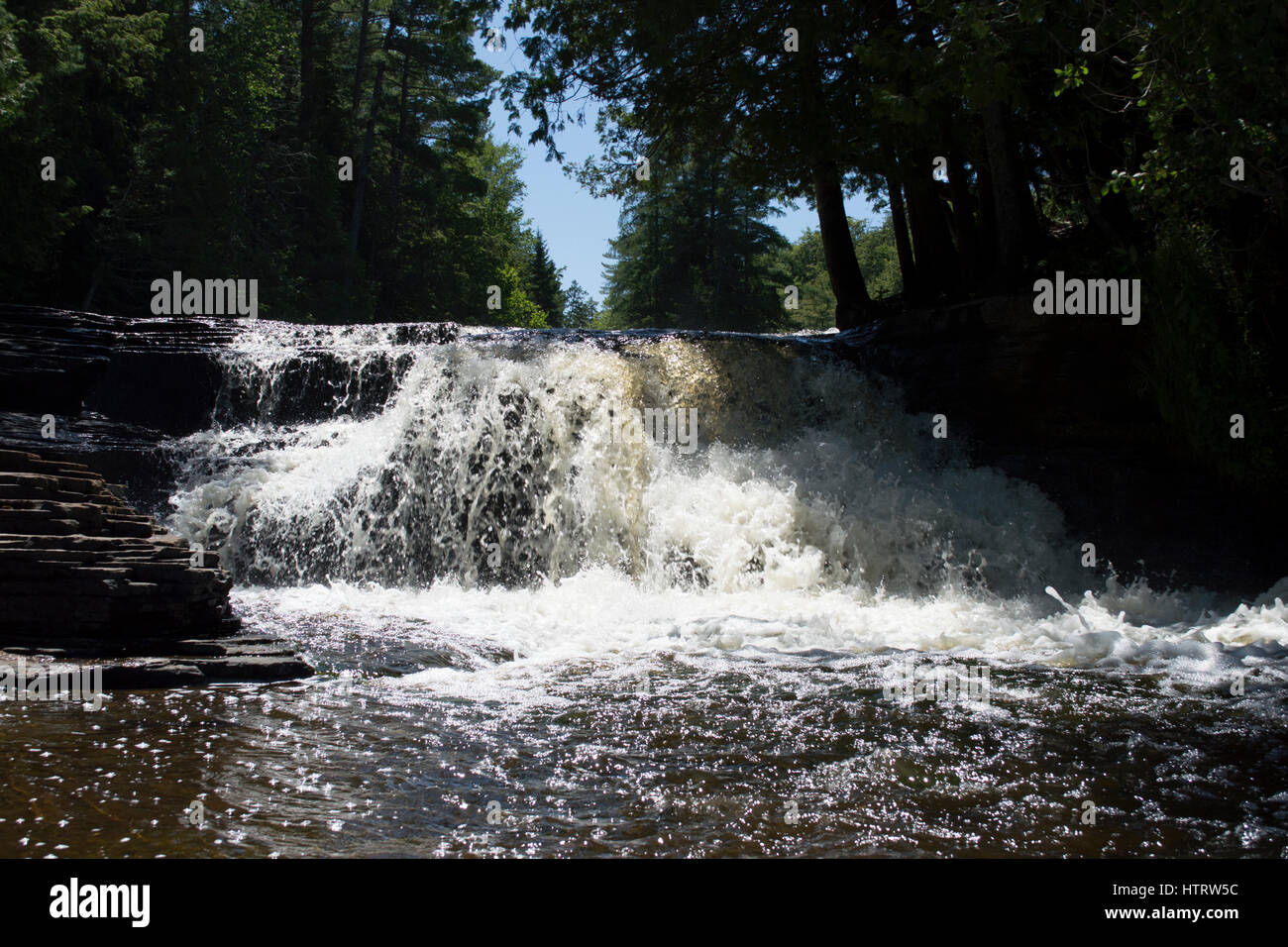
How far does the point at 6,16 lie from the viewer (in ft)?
50.1

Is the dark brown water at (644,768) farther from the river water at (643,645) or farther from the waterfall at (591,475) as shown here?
the waterfall at (591,475)

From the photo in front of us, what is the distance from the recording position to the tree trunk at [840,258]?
52.8ft

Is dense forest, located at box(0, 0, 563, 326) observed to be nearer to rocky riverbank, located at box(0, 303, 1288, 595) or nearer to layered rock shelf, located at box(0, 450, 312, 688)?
rocky riverbank, located at box(0, 303, 1288, 595)

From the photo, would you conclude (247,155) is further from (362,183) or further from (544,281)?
(544,281)

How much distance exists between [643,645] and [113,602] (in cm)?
389

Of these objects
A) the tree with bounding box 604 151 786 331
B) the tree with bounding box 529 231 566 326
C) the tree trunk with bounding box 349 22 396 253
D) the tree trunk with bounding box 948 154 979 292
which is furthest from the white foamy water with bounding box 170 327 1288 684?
the tree with bounding box 529 231 566 326

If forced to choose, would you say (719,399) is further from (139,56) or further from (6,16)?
(139,56)

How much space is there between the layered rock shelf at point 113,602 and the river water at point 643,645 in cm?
43

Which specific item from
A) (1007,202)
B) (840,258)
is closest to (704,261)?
(840,258)

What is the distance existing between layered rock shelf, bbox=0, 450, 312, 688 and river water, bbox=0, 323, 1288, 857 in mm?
434

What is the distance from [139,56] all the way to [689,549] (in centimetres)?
1893

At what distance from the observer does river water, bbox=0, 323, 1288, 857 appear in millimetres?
3908
